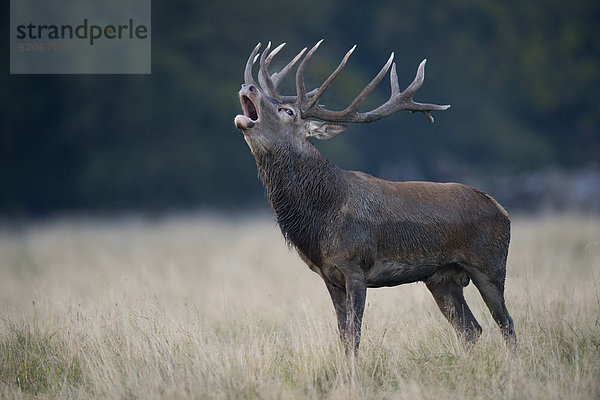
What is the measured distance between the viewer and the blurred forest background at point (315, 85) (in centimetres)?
2447

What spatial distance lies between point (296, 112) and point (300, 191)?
72 cm

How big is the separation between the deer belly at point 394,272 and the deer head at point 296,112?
4.14 ft

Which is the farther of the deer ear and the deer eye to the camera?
the deer ear

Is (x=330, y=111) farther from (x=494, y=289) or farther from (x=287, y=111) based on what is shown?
(x=494, y=289)

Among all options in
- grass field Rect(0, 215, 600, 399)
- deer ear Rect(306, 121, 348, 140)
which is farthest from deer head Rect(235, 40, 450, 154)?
grass field Rect(0, 215, 600, 399)

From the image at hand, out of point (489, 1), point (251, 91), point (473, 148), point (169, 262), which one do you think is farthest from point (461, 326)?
point (489, 1)

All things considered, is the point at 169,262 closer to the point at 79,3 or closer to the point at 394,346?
the point at 394,346

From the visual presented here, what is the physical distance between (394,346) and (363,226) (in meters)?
1.07

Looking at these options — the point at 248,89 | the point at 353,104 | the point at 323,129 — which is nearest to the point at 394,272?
the point at 323,129

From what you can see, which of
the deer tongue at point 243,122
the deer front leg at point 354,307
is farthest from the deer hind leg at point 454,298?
the deer tongue at point 243,122

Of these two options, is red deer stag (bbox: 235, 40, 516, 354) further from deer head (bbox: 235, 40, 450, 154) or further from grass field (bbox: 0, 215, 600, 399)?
grass field (bbox: 0, 215, 600, 399)

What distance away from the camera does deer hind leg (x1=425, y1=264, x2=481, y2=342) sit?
686 cm

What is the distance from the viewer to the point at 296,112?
6723 millimetres

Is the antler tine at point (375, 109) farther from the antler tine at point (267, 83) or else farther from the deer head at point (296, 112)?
the antler tine at point (267, 83)
